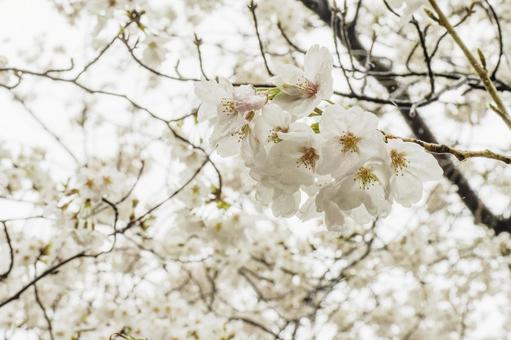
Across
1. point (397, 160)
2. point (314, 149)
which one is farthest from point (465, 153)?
point (314, 149)

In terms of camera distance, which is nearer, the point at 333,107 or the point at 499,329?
the point at 333,107

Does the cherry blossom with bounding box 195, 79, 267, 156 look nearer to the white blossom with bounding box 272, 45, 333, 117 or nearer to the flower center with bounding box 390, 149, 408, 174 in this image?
the white blossom with bounding box 272, 45, 333, 117

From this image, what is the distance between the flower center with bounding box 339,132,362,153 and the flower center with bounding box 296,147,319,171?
5 centimetres

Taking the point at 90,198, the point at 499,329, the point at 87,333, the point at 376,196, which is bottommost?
the point at 376,196

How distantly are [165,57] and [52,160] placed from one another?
1.59 metres

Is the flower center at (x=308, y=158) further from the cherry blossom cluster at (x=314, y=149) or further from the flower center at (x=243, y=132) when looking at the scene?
the flower center at (x=243, y=132)

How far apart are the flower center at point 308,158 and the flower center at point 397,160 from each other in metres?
0.15

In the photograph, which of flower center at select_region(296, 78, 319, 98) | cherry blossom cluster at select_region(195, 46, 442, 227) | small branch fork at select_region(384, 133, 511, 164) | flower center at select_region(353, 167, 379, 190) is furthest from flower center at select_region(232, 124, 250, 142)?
small branch fork at select_region(384, 133, 511, 164)

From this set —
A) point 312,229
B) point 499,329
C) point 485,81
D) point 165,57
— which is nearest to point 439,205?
point 312,229

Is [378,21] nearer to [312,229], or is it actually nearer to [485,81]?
[312,229]

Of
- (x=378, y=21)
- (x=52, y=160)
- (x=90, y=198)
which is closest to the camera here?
(x=90, y=198)

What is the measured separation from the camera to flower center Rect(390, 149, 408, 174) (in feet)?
3.09

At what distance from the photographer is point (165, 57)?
3012 millimetres

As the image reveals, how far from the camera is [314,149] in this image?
916 millimetres
